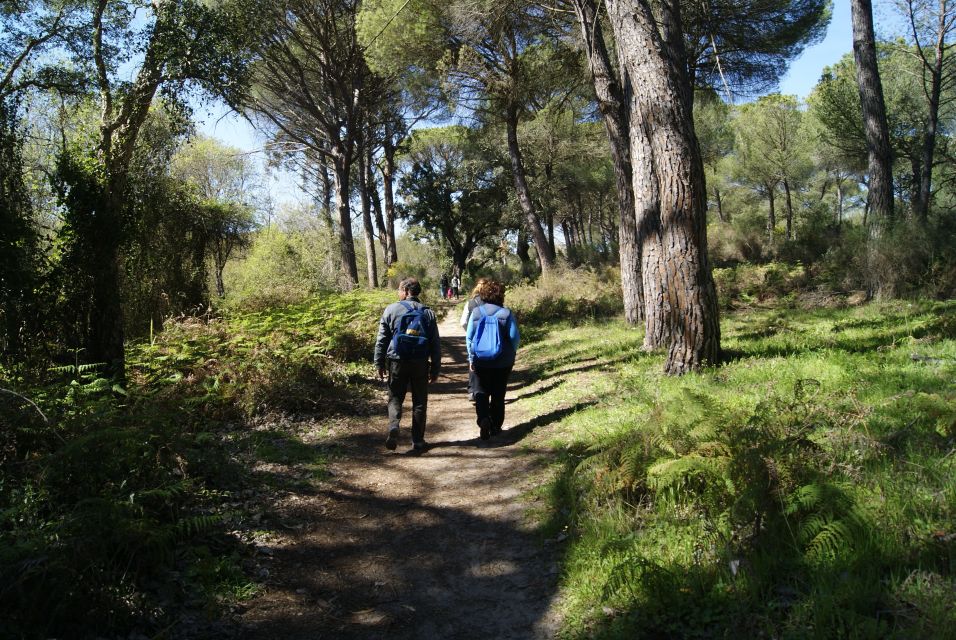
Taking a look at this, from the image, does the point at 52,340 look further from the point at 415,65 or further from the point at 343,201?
the point at 415,65

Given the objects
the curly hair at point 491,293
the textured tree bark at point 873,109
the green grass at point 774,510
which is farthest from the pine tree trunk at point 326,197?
the green grass at point 774,510

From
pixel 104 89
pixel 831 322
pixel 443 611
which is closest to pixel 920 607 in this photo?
pixel 443 611

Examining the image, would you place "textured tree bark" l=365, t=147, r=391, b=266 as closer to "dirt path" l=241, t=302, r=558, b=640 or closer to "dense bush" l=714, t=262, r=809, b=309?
"dense bush" l=714, t=262, r=809, b=309

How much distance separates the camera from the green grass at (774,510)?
2359mm

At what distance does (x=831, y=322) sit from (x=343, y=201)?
13835 mm

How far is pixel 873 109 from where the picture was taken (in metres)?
10.4

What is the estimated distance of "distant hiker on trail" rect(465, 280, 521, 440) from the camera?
20.2 ft

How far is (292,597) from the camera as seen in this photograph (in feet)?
11.4

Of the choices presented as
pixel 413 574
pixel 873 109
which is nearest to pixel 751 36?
pixel 873 109

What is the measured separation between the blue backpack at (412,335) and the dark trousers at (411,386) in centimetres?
8

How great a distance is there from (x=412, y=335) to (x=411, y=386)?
55 cm


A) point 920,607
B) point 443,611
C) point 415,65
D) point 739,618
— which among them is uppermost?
point 415,65

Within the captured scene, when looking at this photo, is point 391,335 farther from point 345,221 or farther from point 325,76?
point 325,76

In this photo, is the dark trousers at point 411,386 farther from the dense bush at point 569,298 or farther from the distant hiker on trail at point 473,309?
the dense bush at point 569,298
